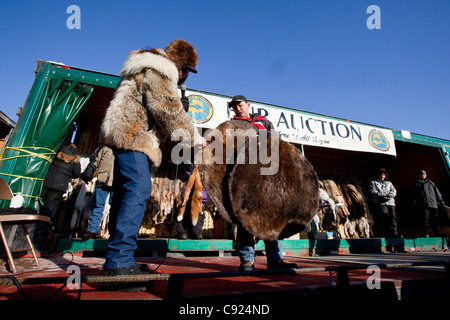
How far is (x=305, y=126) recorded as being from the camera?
692 centimetres

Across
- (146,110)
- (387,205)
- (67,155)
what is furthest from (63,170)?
(387,205)

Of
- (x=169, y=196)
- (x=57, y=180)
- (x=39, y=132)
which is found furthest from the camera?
(x=169, y=196)

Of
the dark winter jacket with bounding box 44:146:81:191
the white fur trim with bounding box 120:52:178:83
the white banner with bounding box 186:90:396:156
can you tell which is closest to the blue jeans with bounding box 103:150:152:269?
the white fur trim with bounding box 120:52:178:83

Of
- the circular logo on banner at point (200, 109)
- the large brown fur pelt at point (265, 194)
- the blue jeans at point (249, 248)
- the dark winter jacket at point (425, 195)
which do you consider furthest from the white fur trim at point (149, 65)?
the dark winter jacket at point (425, 195)

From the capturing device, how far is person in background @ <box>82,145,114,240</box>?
4750 mm

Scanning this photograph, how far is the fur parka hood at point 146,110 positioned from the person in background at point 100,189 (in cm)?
342

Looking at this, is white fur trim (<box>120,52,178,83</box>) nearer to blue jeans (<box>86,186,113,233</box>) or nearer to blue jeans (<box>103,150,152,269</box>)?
blue jeans (<box>103,150,152,269</box>)

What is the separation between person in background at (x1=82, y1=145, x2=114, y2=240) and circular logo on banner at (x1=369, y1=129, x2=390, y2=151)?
7866 millimetres

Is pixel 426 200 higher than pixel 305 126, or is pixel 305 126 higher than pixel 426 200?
pixel 305 126

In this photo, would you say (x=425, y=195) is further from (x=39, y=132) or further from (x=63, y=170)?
(x=39, y=132)

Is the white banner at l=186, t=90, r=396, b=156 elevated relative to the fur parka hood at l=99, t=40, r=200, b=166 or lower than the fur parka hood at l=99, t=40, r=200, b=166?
elevated

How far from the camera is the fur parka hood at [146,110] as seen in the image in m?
1.86

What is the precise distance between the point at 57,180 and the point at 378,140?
365 inches
